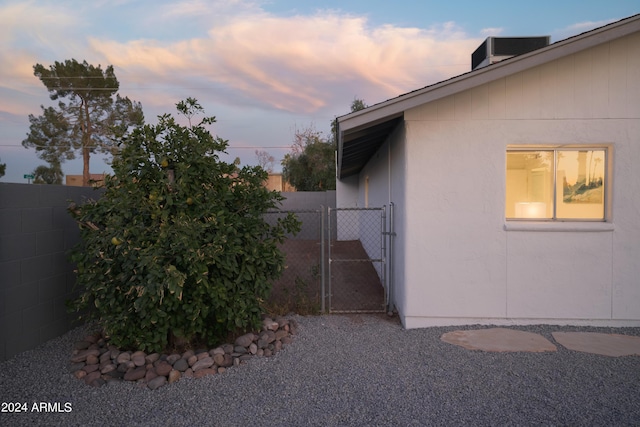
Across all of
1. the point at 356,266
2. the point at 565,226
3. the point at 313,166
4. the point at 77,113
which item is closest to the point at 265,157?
the point at 313,166

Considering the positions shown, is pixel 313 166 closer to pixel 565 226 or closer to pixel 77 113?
pixel 77 113

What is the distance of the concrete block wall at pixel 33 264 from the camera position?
4480mm

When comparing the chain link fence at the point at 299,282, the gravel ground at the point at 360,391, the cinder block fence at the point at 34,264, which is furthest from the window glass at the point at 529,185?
the cinder block fence at the point at 34,264

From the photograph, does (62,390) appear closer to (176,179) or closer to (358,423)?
(176,179)

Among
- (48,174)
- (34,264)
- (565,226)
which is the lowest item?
(34,264)

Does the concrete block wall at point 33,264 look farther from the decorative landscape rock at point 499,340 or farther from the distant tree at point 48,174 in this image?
the distant tree at point 48,174

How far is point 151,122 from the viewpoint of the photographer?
4.82 metres

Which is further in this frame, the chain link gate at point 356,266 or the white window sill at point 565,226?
the chain link gate at point 356,266

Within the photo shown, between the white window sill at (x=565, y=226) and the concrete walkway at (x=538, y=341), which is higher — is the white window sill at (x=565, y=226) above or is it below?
above

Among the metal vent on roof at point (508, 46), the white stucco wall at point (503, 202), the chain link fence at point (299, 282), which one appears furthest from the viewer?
the metal vent on roof at point (508, 46)

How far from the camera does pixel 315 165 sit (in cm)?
2677

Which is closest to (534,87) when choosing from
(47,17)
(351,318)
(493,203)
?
→ (493,203)

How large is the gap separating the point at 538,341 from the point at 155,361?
417 cm

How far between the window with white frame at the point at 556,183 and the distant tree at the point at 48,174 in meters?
25.8
